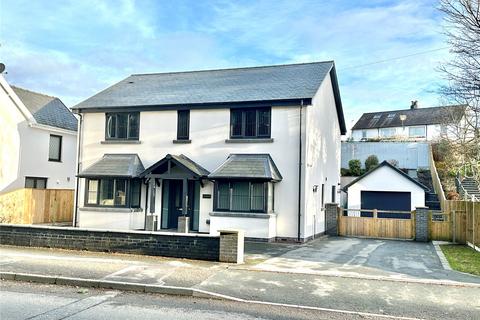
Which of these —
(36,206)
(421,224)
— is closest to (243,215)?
(421,224)

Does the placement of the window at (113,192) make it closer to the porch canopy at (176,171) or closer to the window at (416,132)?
the porch canopy at (176,171)

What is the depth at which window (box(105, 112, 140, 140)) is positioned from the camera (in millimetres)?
21328

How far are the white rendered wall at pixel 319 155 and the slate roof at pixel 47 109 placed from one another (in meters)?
16.7

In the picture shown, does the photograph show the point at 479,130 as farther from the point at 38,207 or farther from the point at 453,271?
the point at 38,207

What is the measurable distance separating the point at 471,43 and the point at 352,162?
25521 mm

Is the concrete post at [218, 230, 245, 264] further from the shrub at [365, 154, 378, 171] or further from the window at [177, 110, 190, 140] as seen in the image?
the shrub at [365, 154, 378, 171]

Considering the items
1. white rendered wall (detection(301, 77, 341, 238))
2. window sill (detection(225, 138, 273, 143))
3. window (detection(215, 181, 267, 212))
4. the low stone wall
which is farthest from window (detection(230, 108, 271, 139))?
the low stone wall

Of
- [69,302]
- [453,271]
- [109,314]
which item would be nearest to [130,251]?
[69,302]

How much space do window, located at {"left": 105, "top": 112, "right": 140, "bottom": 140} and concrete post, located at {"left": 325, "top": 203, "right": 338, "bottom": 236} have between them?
10403mm

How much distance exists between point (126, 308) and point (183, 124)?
44.6 ft

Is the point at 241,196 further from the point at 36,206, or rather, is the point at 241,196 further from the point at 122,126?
the point at 36,206

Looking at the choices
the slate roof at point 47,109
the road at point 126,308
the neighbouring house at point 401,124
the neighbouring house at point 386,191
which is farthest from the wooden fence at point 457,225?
the neighbouring house at point 401,124

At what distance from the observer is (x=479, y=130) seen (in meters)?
16.7

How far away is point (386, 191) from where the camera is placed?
28734mm
